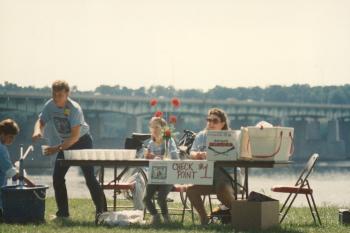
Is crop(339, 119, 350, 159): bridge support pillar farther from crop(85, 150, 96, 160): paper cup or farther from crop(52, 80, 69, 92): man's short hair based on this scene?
crop(85, 150, 96, 160): paper cup

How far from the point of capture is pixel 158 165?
7520 mm

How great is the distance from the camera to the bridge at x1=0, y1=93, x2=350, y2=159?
78250mm

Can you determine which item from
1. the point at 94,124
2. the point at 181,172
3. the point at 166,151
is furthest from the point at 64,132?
the point at 94,124

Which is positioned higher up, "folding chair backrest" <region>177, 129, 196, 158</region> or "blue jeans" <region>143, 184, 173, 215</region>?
"folding chair backrest" <region>177, 129, 196, 158</region>

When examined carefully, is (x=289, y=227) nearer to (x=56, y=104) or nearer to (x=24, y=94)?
(x=56, y=104)

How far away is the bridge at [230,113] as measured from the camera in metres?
78.2

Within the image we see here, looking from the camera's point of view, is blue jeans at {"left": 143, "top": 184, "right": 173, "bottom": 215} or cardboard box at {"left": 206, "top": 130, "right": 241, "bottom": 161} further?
blue jeans at {"left": 143, "top": 184, "right": 173, "bottom": 215}

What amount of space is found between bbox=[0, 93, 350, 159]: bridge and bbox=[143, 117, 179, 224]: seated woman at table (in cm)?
6852

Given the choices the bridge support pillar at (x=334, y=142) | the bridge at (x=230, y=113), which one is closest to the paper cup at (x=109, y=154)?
the bridge at (x=230, y=113)

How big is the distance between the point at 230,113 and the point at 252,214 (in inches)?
3271

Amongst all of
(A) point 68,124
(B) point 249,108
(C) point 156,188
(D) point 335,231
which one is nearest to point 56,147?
(A) point 68,124

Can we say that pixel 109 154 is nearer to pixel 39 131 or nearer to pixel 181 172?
pixel 181 172

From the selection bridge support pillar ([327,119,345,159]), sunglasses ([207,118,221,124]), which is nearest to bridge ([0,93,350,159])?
bridge support pillar ([327,119,345,159])

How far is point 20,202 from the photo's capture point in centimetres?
772
